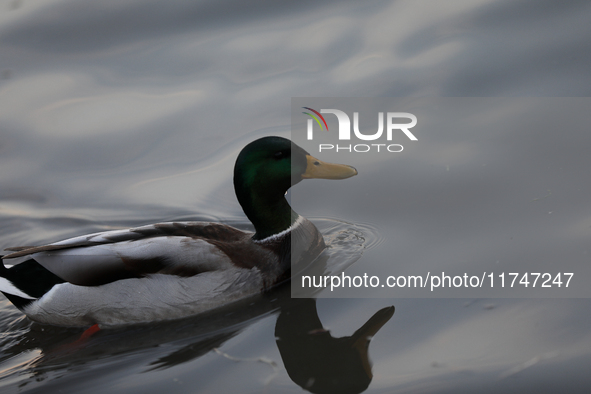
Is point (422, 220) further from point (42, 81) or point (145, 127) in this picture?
point (42, 81)

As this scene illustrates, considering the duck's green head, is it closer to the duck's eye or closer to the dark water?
the duck's eye

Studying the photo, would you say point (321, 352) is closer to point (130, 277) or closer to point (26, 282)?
point (130, 277)

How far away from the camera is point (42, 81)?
26.1 feet

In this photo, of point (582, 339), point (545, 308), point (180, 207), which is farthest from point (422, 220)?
point (180, 207)

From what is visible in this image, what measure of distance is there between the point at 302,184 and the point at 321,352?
7.73 feet

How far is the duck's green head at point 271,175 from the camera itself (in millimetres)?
4840

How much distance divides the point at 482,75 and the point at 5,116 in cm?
526

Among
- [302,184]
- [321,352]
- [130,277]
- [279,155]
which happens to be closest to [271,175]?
[279,155]

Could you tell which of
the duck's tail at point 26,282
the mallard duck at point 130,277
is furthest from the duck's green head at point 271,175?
the duck's tail at point 26,282

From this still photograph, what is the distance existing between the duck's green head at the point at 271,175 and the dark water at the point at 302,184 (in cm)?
55

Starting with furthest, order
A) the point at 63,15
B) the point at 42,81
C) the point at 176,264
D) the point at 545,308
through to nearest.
Result: the point at 63,15 → the point at 42,81 → the point at 176,264 → the point at 545,308

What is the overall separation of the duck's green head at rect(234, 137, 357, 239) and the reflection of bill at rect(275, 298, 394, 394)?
2.83 feet

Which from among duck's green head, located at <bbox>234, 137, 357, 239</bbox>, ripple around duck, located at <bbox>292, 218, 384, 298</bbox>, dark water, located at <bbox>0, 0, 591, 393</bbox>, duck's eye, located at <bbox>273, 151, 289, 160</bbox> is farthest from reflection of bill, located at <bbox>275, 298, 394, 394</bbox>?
duck's eye, located at <bbox>273, 151, 289, 160</bbox>

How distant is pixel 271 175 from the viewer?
192 inches
